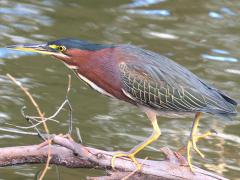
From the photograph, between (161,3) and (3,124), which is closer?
(3,124)

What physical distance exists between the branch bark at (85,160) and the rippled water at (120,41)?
1.53 meters

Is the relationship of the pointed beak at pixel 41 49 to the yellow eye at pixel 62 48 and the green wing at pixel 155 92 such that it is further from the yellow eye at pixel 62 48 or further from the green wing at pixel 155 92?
the green wing at pixel 155 92

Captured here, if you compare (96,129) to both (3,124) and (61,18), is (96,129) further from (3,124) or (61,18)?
(61,18)

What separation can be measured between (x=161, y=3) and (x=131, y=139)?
428 centimetres

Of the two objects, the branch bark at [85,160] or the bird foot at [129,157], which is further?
the bird foot at [129,157]

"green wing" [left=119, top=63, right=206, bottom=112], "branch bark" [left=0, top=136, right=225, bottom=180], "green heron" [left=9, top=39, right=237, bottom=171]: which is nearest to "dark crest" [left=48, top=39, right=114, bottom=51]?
"green heron" [left=9, top=39, right=237, bottom=171]

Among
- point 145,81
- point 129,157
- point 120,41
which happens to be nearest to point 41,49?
point 145,81

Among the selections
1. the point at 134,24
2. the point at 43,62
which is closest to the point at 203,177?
the point at 43,62

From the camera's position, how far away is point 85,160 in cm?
432

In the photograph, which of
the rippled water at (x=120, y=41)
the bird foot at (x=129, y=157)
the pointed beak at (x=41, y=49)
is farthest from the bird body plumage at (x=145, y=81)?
the rippled water at (x=120, y=41)

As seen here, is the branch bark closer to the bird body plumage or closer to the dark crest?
the bird body plumage

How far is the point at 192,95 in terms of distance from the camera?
4.84 m

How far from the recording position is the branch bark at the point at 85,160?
4277mm

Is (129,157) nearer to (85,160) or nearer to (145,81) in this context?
(85,160)
